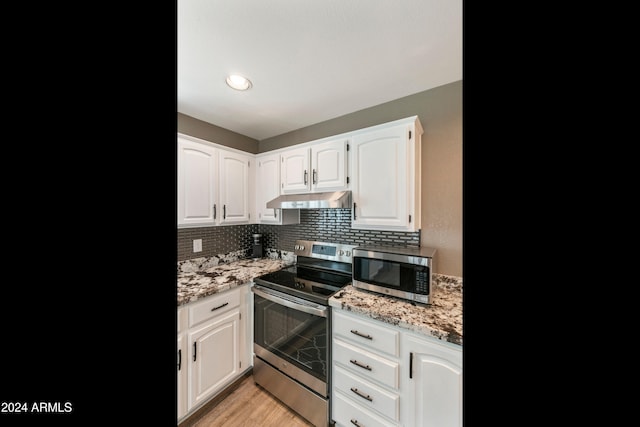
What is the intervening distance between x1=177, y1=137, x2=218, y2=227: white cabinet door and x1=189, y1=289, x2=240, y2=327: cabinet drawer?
0.59 m

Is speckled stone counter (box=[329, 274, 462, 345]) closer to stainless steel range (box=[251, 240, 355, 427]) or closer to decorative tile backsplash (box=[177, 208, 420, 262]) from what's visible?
stainless steel range (box=[251, 240, 355, 427])

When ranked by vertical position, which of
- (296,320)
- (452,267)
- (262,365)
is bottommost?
(262,365)

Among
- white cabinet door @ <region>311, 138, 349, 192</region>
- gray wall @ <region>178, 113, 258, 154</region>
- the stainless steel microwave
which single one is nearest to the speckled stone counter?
the stainless steel microwave

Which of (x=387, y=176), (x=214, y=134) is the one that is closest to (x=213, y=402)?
(x=387, y=176)

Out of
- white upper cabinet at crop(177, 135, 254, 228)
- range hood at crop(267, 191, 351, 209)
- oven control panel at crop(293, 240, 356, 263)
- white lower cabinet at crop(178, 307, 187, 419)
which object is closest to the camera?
white lower cabinet at crop(178, 307, 187, 419)

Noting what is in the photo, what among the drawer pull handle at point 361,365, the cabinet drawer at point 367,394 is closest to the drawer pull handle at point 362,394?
the cabinet drawer at point 367,394

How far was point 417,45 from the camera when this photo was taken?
125cm

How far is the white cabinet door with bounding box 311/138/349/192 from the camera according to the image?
5.90ft

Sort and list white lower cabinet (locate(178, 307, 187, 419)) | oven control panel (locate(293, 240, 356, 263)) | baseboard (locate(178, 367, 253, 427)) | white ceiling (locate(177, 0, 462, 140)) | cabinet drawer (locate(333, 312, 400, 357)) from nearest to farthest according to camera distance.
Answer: white ceiling (locate(177, 0, 462, 140)) → cabinet drawer (locate(333, 312, 400, 357)) → white lower cabinet (locate(178, 307, 187, 419)) → baseboard (locate(178, 367, 253, 427)) → oven control panel (locate(293, 240, 356, 263))

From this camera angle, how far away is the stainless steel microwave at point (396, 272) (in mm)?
1329

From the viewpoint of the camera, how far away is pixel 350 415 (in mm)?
1377
